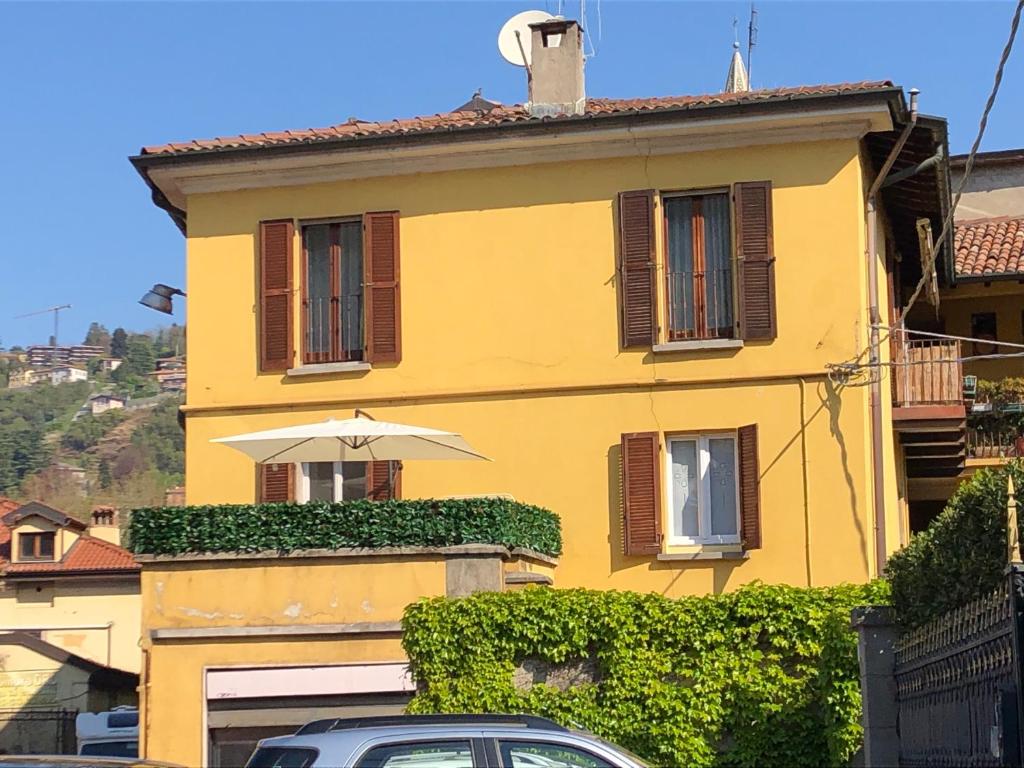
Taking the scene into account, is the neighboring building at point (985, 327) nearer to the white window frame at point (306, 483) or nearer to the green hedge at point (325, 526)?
the white window frame at point (306, 483)

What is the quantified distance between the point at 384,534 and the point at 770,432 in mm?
5128

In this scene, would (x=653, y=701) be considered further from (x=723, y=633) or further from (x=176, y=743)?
(x=176, y=743)

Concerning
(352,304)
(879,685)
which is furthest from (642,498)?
(879,685)

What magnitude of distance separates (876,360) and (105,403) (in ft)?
429

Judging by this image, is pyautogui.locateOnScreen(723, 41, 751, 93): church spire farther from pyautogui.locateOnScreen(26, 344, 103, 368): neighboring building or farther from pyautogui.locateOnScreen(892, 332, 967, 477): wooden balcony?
pyautogui.locateOnScreen(26, 344, 103, 368): neighboring building

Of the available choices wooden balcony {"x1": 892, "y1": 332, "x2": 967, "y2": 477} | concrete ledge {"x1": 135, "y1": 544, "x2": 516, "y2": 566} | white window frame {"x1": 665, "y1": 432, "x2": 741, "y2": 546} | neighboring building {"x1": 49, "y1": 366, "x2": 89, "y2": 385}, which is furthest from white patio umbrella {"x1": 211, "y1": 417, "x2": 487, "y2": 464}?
neighboring building {"x1": 49, "y1": 366, "x2": 89, "y2": 385}

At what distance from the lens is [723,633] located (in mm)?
14422

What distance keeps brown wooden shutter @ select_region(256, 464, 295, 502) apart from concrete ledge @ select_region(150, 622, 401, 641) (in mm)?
3286

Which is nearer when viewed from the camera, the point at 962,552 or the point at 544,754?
the point at 544,754

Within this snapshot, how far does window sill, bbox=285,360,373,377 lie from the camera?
19.8 m

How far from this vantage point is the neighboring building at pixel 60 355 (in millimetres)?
166625

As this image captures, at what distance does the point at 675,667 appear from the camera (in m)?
14.5

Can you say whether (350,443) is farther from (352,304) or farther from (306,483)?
(352,304)

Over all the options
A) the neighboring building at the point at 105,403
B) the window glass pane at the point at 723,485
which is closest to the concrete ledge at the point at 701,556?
the window glass pane at the point at 723,485
